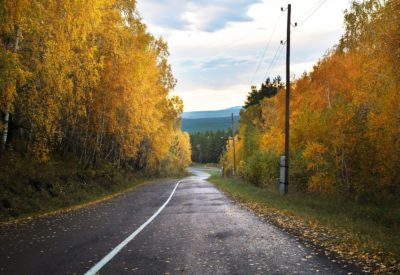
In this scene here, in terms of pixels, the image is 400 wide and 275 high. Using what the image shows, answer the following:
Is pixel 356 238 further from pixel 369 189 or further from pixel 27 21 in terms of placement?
pixel 369 189

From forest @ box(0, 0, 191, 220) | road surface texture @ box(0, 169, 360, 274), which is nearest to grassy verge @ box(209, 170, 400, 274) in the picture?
road surface texture @ box(0, 169, 360, 274)

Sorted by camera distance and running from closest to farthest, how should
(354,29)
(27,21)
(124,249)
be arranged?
(124,249), (27,21), (354,29)

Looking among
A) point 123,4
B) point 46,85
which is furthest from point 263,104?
point 46,85

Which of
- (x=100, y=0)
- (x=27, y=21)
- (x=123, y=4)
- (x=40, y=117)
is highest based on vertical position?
(x=123, y=4)

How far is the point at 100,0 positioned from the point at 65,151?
13.7 metres

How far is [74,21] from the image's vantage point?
13727 millimetres

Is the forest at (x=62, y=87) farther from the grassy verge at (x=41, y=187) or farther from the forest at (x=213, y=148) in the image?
the forest at (x=213, y=148)

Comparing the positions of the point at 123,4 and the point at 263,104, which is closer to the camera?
the point at 123,4

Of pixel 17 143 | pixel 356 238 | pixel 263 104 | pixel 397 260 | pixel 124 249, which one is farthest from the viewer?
pixel 263 104

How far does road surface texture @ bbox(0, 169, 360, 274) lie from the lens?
6137mm

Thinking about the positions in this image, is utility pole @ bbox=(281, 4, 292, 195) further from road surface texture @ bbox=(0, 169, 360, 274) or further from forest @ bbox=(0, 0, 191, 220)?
road surface texture @ bbox=(0, 169, 360, 274)

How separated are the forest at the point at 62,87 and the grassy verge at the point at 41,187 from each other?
5 centimetres

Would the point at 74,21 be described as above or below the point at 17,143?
above

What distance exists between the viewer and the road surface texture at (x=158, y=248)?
6.14 metres
